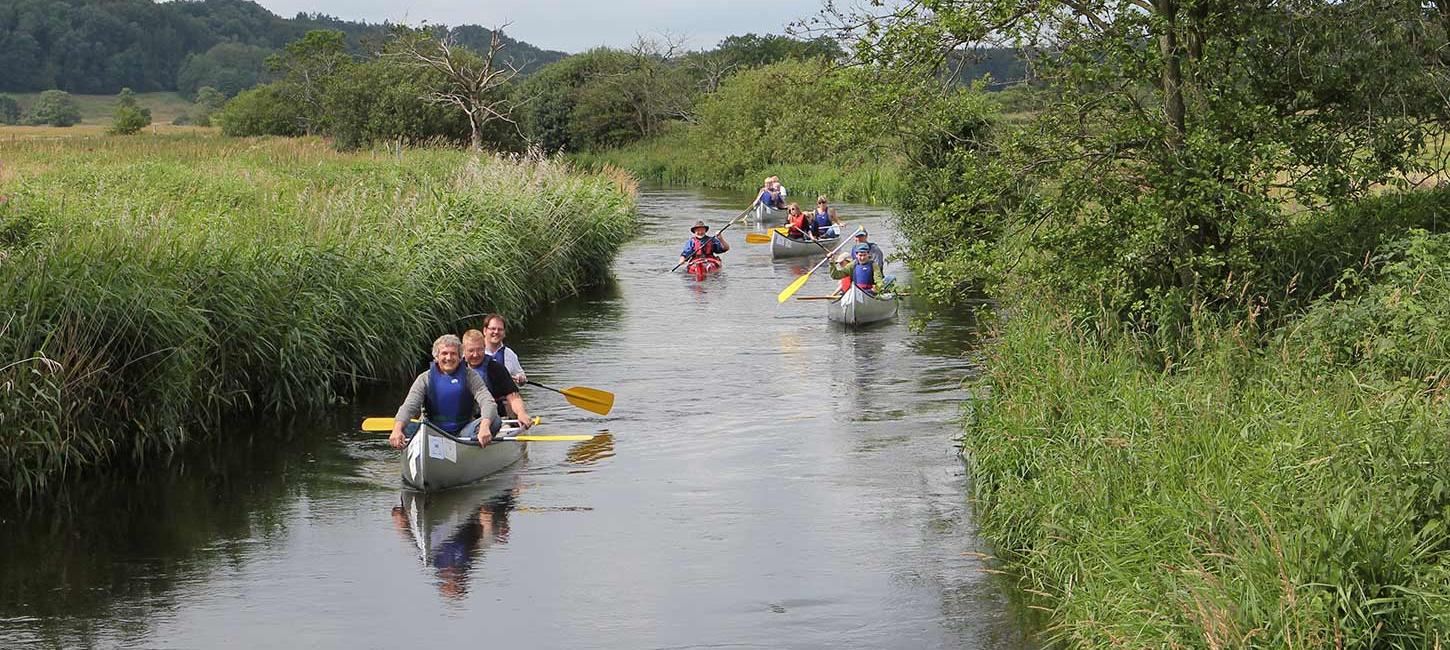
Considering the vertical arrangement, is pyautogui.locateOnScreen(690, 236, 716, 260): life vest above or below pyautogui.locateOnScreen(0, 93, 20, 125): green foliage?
below

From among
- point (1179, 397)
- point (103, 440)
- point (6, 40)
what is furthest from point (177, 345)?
point (6, 40)

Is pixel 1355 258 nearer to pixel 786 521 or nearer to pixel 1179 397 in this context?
pixel 1179 397

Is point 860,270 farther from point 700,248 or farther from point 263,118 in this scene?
point 263,118

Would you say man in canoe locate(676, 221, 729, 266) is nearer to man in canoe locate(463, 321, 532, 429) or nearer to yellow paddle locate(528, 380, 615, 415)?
yellow paddle locate(528, 380, 615, 415)

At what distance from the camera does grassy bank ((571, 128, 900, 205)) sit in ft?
161

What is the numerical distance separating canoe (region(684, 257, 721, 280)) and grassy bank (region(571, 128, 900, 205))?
1323 cm

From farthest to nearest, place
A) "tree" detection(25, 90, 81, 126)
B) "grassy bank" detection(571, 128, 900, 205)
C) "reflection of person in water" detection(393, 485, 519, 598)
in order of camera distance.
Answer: "tree" detection(25, 90, 81, 126), "grassy bank" detection(571, 128, 900, 205), "reflection of person in water" detection(393, 485, 519, 598)

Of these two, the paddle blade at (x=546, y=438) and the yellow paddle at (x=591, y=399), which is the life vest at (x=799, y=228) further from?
the paddle blade at (x=546, y=438)

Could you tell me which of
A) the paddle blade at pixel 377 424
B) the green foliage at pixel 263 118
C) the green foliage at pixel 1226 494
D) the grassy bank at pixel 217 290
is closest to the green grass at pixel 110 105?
the green foliage at pixel 263 118

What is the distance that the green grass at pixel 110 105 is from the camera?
109312 millimetres

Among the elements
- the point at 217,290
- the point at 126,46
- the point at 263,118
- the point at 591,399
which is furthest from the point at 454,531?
the point at 126,46

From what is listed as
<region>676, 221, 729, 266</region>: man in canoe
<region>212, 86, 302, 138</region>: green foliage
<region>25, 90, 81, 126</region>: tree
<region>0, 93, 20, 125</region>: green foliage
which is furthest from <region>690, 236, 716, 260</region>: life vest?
<region>25, 90, 81, 126</region>: tree

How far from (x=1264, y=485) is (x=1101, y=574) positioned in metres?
0.89

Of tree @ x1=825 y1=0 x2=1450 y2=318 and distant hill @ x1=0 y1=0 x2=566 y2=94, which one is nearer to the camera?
tree @ x1=825 y1=0 x2=1450 y2=318
